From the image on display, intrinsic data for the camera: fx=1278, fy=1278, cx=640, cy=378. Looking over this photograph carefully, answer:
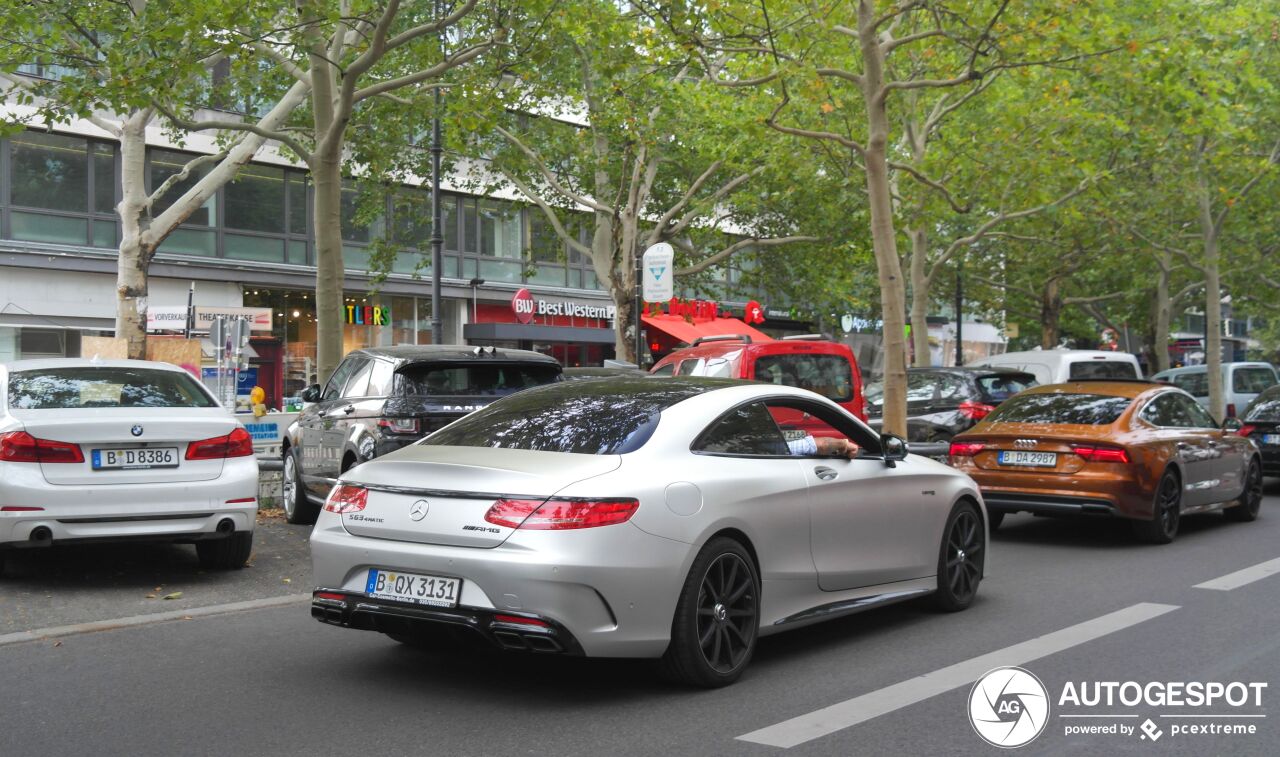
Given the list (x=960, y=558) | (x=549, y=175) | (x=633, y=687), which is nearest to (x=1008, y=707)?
(x=633, y=687)

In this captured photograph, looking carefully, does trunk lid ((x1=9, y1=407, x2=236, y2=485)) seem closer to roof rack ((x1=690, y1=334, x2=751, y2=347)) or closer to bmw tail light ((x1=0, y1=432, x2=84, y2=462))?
bmw tail light ((x1=0, y1=432, x2=84, y2=462))

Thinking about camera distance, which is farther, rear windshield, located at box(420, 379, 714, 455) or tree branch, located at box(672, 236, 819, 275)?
tree branch, located at box(672, 236, 819, 275)

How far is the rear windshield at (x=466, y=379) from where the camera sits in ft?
35.2

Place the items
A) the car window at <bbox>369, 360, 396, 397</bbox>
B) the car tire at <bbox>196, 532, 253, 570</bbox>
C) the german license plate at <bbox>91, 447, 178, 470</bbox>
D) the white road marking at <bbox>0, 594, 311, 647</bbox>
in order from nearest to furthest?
1. the white road marking at <bbox>0, 594, 311, 647</bbox>
2. the german license plate at <bbox>91, 447, 178, 470</bbox>
3. the car tire at <bbox>196, 532, 253, 570</bbox>
4. the car window at <bbox>369, 360, 396, 397</bbox>

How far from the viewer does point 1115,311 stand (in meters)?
49.7

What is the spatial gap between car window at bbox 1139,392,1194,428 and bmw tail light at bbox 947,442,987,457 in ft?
4.77

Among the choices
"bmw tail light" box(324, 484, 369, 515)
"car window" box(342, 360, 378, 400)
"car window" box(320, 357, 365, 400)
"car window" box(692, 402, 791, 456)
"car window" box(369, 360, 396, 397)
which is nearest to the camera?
"bmw tail light" box(324, 484, 369, 515)

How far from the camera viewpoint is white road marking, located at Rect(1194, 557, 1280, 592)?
8.89m

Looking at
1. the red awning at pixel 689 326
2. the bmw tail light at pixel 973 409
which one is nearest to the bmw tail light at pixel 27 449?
the bmw tail light at pixel 973 409

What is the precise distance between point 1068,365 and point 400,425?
524 inches

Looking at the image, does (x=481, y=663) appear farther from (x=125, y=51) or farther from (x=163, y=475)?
(x=125, y=51)

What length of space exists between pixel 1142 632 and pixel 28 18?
14577mm

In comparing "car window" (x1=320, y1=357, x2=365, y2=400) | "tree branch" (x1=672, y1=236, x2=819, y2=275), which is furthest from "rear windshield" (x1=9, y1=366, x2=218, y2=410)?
"tree branch" (x1=672, y1=236, x2=819, y2=275)

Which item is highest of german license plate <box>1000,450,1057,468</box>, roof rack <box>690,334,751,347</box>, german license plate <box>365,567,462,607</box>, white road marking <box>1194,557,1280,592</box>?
roof rack <box>690,334,751,347</box>
